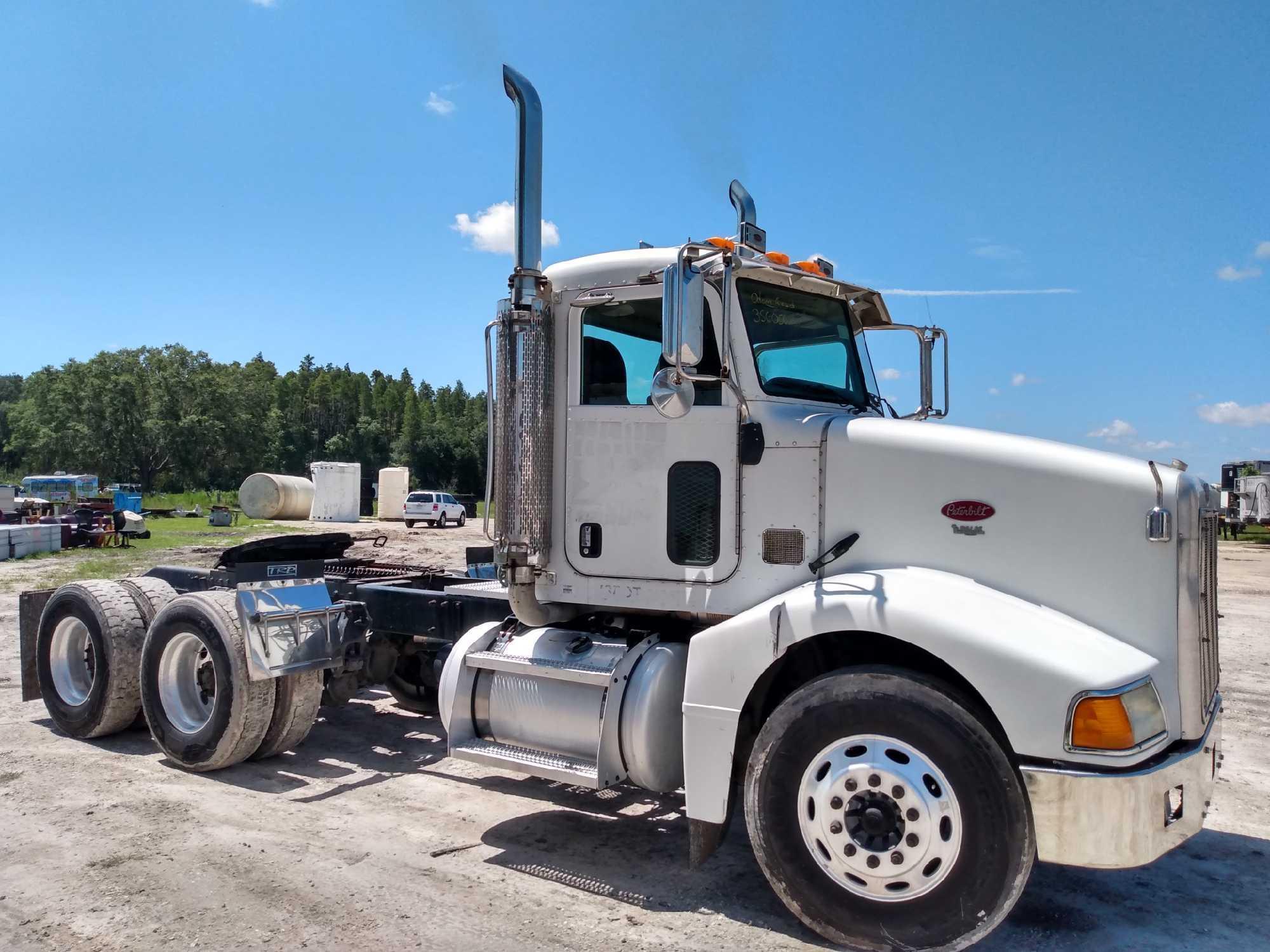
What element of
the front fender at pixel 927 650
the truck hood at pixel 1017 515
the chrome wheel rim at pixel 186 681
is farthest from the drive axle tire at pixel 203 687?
the truck hood at pixel 1017 515

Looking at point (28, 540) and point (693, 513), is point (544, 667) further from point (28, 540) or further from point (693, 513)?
point (28, 540)

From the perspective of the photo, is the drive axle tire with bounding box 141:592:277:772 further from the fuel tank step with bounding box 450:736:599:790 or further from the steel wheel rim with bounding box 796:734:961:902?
the steel wheel rim with bounding box 796:734:961:902

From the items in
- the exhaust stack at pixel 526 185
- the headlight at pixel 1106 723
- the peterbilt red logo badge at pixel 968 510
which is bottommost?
the headlight at pixel 1106 723

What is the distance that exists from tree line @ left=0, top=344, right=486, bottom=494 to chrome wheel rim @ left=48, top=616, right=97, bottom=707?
2725 inches

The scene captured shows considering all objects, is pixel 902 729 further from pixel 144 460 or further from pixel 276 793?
pixel 144 460

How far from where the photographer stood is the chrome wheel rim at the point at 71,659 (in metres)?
7.56

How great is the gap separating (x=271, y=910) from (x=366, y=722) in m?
3.79

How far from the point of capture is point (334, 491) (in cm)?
4575

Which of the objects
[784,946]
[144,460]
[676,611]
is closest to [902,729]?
[784,946]

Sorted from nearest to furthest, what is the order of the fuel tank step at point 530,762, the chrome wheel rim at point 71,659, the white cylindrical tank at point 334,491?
1. the fuel tank step at point 530,762
2. the chrome wheel rim at point 71,659
3. the white cylindrical tank at point 334,491

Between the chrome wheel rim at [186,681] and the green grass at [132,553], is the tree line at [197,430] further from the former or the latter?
the chrome wheel rim at [186,681]

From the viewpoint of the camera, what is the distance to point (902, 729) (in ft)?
12.3

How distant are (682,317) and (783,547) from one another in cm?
127

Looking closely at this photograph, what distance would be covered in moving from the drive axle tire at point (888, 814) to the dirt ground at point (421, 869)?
377mm
